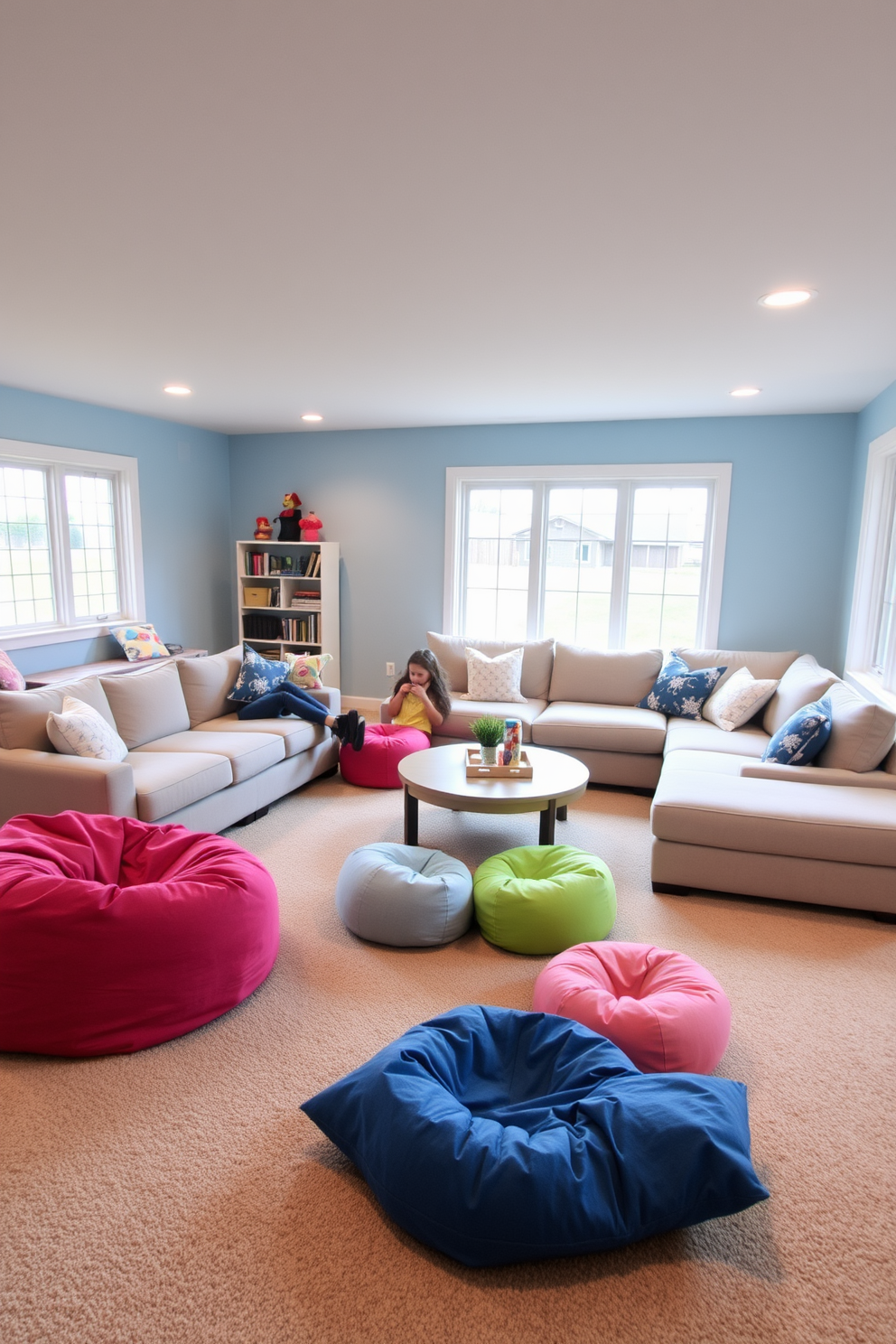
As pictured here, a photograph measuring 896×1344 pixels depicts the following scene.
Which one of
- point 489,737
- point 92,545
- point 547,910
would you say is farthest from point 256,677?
point 547,910

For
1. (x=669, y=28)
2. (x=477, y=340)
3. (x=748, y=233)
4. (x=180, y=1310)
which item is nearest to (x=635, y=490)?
(x=477, y=340)

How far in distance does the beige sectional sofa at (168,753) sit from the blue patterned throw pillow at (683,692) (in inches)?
86.2

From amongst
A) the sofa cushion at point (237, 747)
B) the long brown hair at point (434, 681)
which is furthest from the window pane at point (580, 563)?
the sofa cushion at point (237, 747)

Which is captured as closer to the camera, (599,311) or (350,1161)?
(350,1161)

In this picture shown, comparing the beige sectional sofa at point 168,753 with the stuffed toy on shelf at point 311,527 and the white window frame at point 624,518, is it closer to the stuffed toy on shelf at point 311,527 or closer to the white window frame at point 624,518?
the white window frame at point 624,518

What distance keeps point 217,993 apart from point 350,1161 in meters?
0.71

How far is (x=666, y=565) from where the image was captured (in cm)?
573

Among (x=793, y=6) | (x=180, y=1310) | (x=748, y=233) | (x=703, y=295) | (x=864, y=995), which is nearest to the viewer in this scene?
(x=793, y=6)

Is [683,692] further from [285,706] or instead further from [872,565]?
[285,706]

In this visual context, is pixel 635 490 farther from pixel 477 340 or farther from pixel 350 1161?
pixel 350 1161

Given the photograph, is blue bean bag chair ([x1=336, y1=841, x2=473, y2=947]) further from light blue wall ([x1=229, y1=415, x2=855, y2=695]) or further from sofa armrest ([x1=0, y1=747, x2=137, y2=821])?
light blue wall ([x1=229, y1=415, x2=855, y2=695])

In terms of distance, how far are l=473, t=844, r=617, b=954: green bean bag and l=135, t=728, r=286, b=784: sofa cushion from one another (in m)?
1.55

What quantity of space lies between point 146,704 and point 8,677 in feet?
3.18

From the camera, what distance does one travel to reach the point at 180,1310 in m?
1.44
